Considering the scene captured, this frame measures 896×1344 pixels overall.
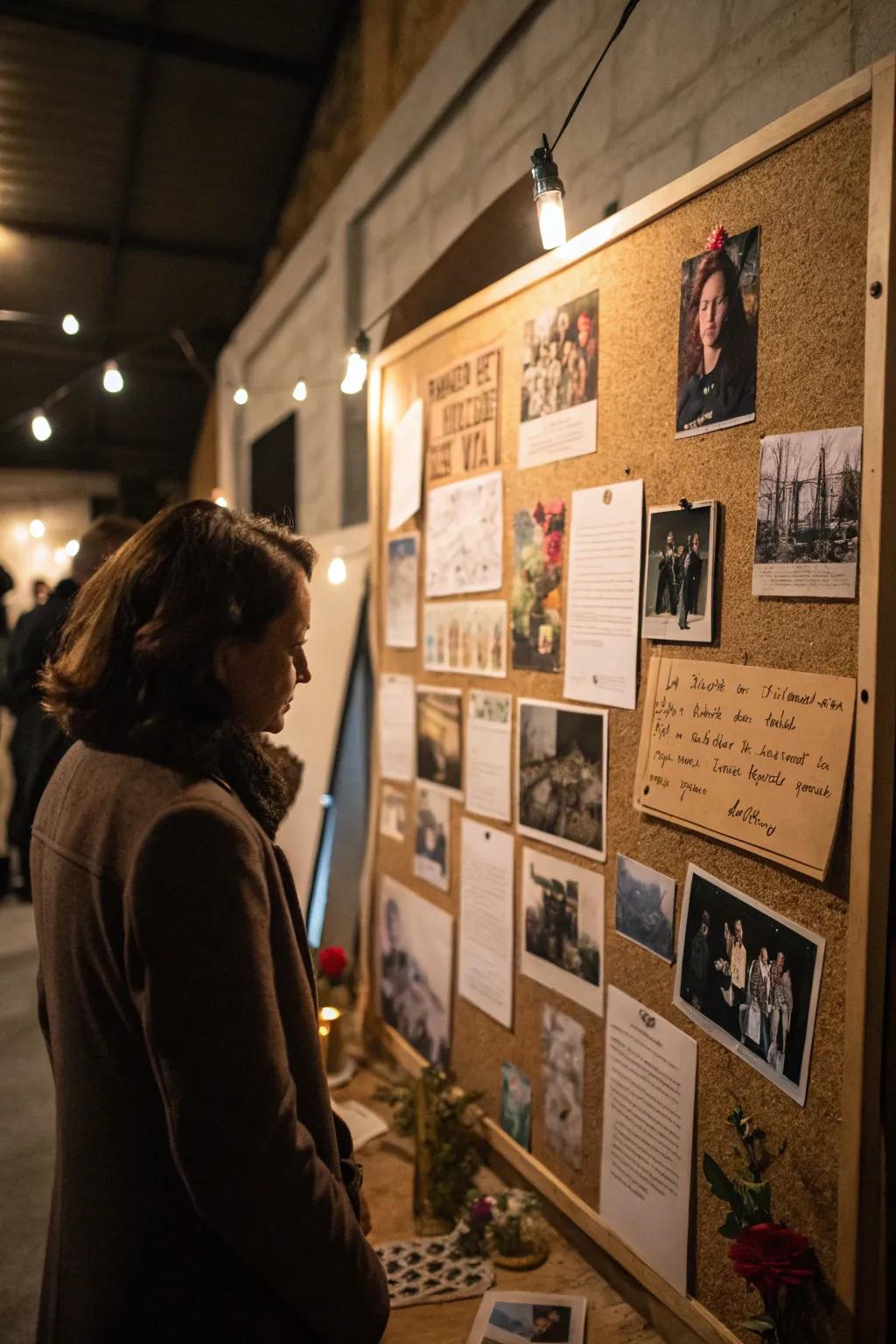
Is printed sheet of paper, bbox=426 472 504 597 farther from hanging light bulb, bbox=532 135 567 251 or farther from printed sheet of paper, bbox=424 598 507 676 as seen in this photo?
hanging light bulb, bbox=532 135 567 251

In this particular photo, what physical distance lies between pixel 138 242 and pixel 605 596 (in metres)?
5.04

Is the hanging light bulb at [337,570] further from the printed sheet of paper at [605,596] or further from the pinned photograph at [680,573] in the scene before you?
the pinned photograph at [680,573]

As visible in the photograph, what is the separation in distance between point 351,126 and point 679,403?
124 inches

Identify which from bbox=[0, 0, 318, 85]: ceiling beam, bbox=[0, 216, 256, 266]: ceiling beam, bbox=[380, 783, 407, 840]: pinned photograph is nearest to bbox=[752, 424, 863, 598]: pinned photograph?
bbox=[380, 783, 407, 840]: pinned photograph

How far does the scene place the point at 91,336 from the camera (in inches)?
251

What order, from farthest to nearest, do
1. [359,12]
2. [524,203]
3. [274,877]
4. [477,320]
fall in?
1. [359,12]
2. [524,203]
3. [477,320]
4. [274,877]

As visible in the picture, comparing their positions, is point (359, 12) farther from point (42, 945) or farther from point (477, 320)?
point (42, 945)

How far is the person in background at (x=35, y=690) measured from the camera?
3.12 m

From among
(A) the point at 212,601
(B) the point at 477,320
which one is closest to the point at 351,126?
(B) the point at 477,320

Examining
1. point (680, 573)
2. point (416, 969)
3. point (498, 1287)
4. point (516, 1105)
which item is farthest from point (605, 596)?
point (498, 1287)

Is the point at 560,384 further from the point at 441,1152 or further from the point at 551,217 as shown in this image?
the point at 441,1152

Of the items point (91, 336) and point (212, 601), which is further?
point (91, 336)

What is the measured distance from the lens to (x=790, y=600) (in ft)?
4.52

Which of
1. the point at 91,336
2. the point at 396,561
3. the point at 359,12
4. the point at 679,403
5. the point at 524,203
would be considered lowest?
the point at 396,561
